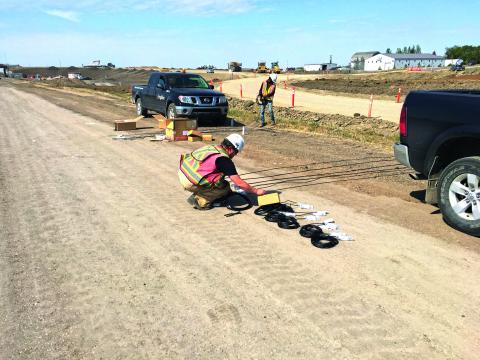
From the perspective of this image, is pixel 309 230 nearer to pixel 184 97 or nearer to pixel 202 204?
pixel 202 204

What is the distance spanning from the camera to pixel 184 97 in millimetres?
14445

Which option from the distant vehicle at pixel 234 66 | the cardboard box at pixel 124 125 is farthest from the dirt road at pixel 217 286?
the distant vehicle at pixel 234 66

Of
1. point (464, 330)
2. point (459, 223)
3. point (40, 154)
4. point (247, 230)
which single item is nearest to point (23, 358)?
point (247, 230)

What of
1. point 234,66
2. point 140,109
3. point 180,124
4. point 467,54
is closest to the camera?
point 180,124

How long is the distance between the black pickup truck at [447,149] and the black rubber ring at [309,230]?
1586mm

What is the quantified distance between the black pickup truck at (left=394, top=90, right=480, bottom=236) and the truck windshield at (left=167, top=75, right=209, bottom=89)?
1126 cm

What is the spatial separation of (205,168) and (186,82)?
36.4 ft

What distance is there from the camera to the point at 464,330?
3.12 meters

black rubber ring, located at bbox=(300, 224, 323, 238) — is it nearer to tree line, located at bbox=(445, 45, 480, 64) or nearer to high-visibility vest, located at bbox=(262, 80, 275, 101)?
high-visibility vest, located at bbox=(262, 80, 275, 101)

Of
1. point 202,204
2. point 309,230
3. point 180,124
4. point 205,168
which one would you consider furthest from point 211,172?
point 180,124

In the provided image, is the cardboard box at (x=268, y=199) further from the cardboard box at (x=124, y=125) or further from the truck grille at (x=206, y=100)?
the truck grille at (x=206, y=100)

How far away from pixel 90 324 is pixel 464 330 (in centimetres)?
290

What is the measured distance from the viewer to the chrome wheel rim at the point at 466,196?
4719 mm

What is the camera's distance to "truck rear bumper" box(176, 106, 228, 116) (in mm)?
14391
